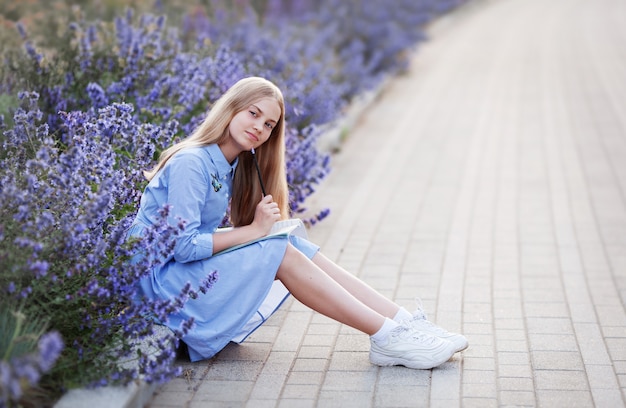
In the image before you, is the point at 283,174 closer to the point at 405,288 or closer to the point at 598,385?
the point at 405,288

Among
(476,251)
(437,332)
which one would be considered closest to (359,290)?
(437,332)

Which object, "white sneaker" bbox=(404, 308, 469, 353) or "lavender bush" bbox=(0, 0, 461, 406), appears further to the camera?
"white sneaker" bbox=(404, 308, 469, 353)

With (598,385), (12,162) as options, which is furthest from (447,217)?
(12,162)

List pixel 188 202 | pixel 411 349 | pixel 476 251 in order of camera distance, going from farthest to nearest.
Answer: pixel 476 251
pixel 411 349
pixel 188 202

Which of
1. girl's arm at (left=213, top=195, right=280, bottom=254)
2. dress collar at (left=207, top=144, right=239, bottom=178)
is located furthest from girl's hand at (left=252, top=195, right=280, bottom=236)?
dress collar at (left=207, top=144, right=239, bottom=178)

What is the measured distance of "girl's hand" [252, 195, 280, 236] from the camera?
12.2 ft

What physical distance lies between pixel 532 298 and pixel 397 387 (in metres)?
1.43

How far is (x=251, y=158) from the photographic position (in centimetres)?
403

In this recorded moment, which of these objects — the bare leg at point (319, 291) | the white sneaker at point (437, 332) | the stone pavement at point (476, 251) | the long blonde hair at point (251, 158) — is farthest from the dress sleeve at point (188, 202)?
the white sneaker at point (437, 332)

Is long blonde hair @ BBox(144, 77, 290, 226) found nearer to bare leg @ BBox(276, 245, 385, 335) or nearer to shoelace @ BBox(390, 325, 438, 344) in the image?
bare leg @ BBox(276, 245, 385, 335)

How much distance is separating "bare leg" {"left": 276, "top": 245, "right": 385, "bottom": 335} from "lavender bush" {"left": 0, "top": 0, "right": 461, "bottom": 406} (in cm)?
39

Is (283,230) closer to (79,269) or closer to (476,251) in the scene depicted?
(79,269)

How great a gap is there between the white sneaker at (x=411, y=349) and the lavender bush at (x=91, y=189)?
83 centimetres

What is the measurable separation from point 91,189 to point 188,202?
1.93ft
